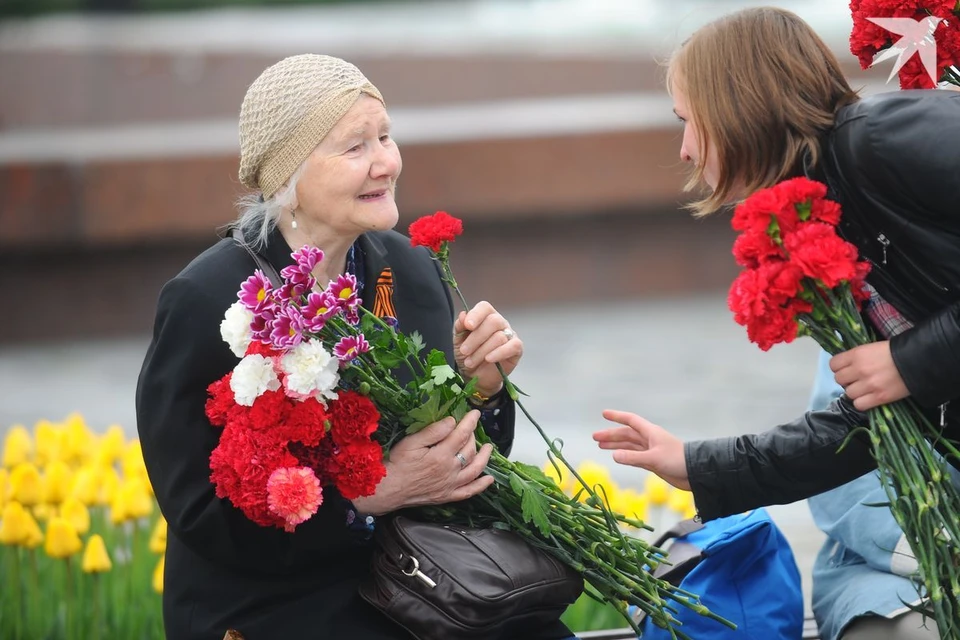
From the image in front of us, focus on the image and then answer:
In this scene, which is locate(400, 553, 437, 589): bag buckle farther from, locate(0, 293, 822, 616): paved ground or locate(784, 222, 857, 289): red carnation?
locate(0, 293, 822, 616): paved ground

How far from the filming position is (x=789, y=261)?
2.26 m

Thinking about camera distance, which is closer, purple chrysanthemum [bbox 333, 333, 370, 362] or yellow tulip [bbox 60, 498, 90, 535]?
purple chrysanthemum [bbox 333, 333, 370, 362]

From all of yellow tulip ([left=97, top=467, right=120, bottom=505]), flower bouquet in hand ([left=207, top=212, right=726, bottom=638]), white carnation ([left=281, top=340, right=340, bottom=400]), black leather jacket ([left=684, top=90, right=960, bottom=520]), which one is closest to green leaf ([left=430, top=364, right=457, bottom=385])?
flower bouquet in hand ([left=207, top=212, right=726, bottom=638])

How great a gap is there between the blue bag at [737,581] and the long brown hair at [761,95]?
884 mm

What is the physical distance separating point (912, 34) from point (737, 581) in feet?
4.15

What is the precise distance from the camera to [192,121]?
10.0 meters

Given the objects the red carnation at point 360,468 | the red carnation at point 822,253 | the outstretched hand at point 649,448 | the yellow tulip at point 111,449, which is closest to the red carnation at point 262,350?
the red carnation at point 360,468

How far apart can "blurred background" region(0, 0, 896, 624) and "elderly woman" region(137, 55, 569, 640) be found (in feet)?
10.0

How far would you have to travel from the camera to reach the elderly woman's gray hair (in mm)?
2736

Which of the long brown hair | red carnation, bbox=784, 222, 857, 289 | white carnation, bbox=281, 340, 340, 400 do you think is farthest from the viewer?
the long brown hair

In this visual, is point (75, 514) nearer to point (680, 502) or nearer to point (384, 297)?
point (384, 297)

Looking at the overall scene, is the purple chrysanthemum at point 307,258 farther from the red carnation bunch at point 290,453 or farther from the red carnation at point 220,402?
the red carnation at point 220,402

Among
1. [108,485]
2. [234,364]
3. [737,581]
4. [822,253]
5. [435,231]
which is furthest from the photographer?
[108,485]

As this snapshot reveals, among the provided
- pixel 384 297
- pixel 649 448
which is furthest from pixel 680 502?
pixel 384 297
